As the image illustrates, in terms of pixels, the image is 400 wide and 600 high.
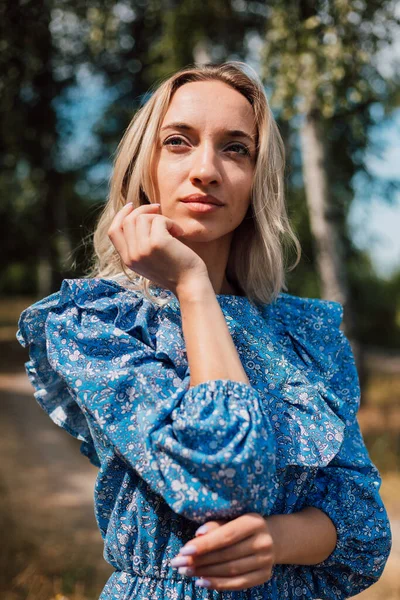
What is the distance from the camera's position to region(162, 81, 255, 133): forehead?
153cm

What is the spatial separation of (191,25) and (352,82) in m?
2.16

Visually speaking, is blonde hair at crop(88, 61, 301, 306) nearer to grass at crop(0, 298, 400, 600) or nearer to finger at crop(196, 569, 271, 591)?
finger at crop(196, 569, 271, 591)

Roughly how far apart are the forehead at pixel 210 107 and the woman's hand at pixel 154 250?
32cm

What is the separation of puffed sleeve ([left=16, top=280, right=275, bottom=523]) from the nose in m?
0.33

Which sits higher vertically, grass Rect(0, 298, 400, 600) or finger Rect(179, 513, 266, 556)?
finger Rect(179, 513, 266, 556)

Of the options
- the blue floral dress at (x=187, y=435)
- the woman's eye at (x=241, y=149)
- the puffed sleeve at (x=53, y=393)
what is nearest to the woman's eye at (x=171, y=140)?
the woman's eye at (x=241, y=149)

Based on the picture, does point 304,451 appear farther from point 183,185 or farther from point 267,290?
point 183,185

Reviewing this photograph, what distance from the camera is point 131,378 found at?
1.32 m

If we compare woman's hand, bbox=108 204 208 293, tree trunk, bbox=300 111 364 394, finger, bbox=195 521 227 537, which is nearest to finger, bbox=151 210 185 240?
woman's hand, bbox=108 204 208 293

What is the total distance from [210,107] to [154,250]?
1.49 ft

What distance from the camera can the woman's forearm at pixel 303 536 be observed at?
4.28ft

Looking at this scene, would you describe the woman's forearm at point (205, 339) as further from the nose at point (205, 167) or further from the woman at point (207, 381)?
the nose at point (205, 167)

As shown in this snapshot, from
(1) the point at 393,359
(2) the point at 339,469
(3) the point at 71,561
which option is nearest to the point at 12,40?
(3) the point at 71,561

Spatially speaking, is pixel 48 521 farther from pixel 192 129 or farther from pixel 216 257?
pixel 192 129
